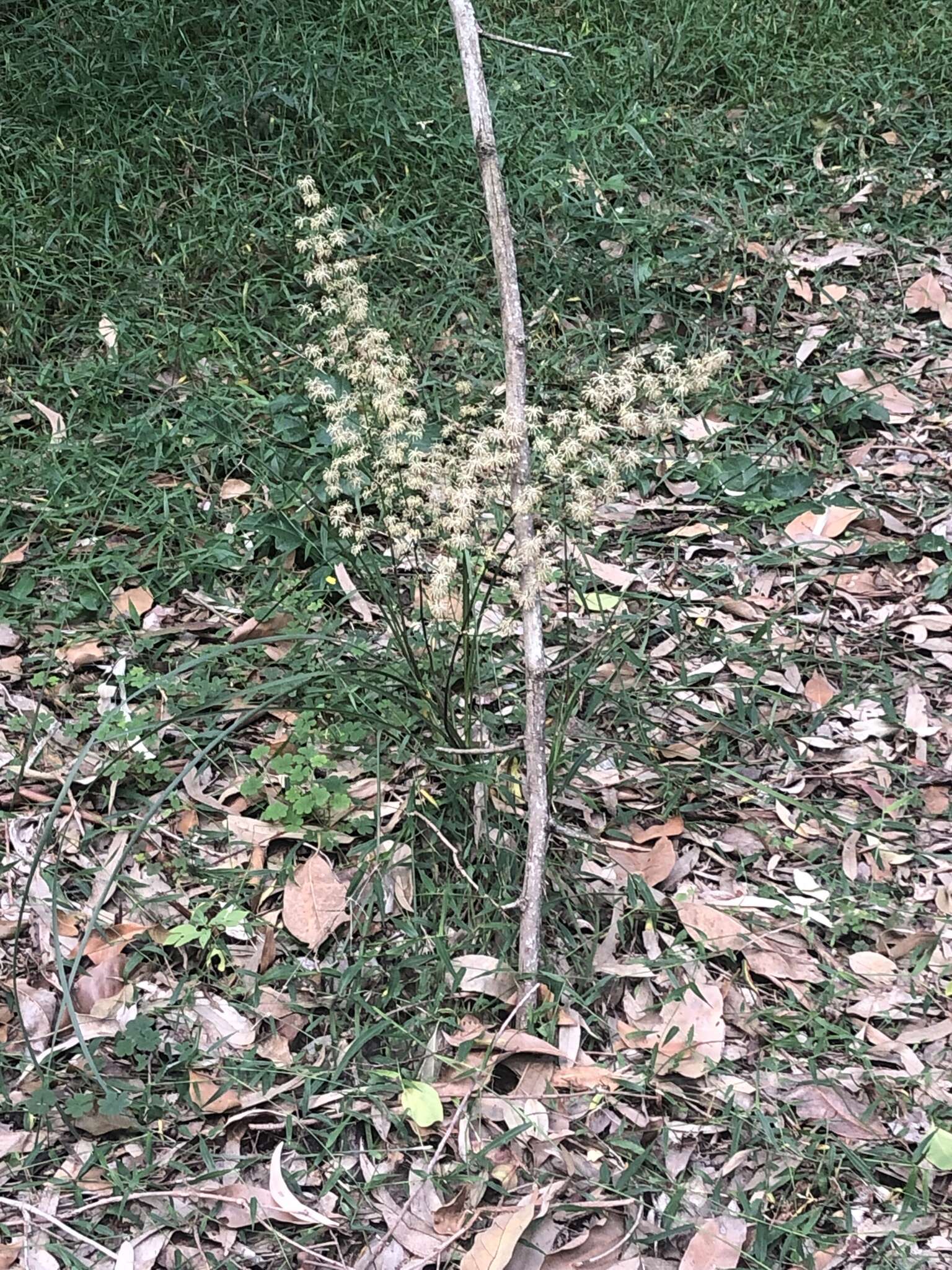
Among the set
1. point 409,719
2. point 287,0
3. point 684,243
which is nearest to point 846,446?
point 684,243

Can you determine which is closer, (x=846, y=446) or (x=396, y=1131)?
(x=396, y=1131)

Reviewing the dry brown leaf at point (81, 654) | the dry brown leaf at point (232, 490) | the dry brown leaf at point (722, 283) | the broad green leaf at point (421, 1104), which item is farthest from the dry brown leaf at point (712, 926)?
the dry brown leaf at point (722, 283)

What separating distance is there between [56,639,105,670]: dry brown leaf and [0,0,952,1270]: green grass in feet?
0.10

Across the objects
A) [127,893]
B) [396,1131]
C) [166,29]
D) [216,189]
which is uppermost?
[166,29]

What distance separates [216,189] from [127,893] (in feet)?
8.37

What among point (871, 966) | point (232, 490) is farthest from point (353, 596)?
point (871, 966)

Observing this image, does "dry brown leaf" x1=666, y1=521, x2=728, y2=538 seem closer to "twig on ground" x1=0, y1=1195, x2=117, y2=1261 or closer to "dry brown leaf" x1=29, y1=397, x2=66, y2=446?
"dry brown leaf" x1=29, y1=397, x2=66, y2=446

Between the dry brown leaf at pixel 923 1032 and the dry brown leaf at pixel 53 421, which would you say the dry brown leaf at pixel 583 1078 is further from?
the dry brown leaf at pixel 53 421

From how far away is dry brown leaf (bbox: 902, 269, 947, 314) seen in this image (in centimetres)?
359

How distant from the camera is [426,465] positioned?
6.31ft

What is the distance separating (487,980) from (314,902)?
37cm

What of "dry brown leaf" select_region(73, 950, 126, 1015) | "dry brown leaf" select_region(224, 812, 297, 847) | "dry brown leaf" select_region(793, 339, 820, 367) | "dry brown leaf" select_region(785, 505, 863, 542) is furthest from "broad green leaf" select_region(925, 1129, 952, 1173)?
"dry brown leaf" select_region(793, 339, 820, 367)

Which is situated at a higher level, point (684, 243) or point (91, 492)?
point (684, 243)

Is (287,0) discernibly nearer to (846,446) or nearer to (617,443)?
(617,443)
